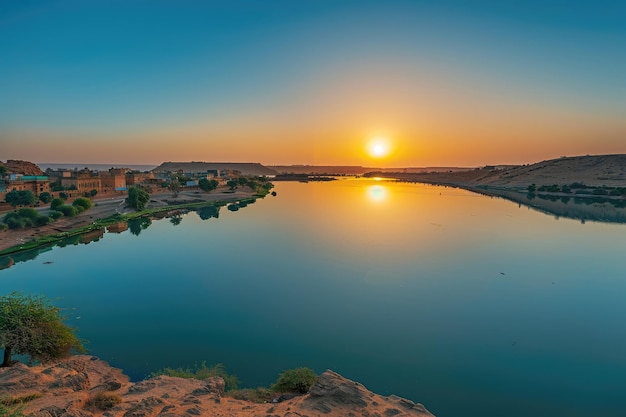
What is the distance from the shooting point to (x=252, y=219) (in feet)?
148

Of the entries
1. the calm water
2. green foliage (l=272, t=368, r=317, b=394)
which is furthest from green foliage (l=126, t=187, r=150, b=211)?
green foliage (l=272, t=368, r=317, b=394)

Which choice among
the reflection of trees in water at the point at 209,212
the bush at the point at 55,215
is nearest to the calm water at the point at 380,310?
the bush at the point at 55,215

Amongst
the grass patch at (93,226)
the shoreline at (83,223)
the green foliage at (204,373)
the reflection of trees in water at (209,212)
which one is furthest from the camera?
the reflection of trees in water at (209,212)

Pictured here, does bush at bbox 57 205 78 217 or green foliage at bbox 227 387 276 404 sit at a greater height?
bush at bbox 57 205 78 217

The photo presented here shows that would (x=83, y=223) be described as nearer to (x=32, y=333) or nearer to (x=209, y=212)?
(x=209, y=212)

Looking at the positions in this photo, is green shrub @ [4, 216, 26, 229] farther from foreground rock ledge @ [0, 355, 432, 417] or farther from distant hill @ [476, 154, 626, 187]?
distant hill @ [476, 154, 626, 187]

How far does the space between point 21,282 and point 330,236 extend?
22881mm

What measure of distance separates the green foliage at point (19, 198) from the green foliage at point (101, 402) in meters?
42.4

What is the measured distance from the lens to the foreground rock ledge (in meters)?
7.84

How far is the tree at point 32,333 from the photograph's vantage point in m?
10.2

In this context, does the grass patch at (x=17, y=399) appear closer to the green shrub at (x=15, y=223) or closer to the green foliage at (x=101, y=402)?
the green foliage at (x=101, y=402)

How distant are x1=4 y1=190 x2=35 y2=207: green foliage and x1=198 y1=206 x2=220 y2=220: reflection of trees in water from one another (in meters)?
18.8

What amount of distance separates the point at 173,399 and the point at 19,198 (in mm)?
43733

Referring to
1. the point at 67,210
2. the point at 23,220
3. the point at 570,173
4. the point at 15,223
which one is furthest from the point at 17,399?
the point at 570,173
